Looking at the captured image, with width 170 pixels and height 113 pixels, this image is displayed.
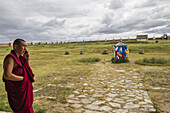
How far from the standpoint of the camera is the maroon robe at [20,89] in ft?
7.68

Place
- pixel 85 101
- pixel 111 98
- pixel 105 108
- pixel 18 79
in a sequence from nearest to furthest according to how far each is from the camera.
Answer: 1. pixel 18 79
2. pixel 105 108
3. pixel 85 101
4. pixel 111 98

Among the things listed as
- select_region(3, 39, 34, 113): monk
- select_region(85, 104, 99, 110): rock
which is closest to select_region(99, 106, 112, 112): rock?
select_region(85, 104, 99, 110): rock

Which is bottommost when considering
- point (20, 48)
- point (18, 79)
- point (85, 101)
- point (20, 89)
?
point (85, 101)

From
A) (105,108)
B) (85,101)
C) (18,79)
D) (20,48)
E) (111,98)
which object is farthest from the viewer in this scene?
(111,98)

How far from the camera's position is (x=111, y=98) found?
4246 mm

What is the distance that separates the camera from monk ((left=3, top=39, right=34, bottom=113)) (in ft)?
7.45

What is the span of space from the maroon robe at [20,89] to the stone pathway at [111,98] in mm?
1414

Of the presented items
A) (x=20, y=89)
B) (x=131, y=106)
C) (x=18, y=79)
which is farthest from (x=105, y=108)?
(x=18, y=79)

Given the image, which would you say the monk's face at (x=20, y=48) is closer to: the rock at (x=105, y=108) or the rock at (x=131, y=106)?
the rock at (x=105, y=108)

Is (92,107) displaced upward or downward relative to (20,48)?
downward

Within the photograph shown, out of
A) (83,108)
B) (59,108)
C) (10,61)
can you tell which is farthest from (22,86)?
(83,108)

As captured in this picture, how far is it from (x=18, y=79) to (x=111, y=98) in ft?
9.60

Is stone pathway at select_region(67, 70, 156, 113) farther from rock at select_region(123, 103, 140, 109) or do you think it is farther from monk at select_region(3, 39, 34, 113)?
monk at select_region(3, 39, 34, 113)

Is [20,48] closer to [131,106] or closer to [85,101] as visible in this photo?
[85,101]
